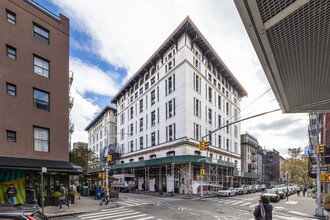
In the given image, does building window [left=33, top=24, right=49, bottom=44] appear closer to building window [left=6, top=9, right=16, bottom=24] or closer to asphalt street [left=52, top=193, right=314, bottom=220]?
building window [left=6, top=9, right=16, bottom=24]

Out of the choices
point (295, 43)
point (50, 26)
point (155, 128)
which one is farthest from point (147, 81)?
point (295, 43)

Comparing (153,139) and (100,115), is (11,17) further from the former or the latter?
(100,115)

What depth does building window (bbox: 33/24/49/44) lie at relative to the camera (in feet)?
61.1

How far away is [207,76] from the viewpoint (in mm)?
43312

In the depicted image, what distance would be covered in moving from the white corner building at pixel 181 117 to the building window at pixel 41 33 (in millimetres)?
21628

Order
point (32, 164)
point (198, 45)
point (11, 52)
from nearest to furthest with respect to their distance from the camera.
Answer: point (32, 164) → point (11, 52) → point (198, 45)

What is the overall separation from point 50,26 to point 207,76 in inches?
1195

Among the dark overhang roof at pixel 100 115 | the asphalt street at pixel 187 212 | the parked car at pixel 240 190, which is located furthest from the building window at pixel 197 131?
the dark overhang roof at pixel 100 115

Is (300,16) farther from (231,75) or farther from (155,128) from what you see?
(231,75)

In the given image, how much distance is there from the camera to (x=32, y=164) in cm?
1526

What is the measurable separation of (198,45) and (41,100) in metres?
30.8

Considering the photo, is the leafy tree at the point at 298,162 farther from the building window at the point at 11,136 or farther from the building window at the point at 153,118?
the building window at the point at 11,136

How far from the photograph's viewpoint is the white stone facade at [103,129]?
72688 millimetres

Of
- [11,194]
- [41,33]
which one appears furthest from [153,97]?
[11,194]
